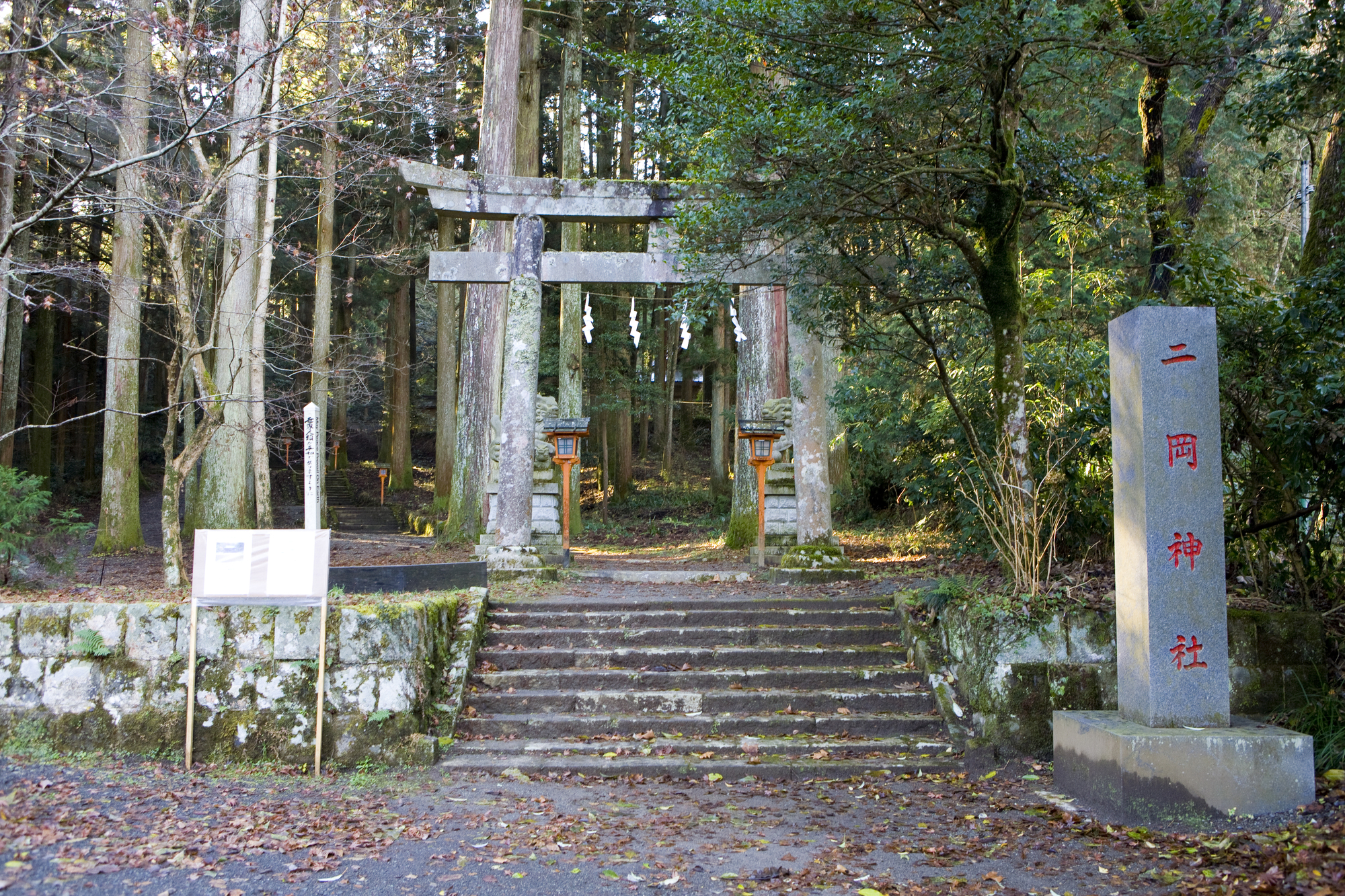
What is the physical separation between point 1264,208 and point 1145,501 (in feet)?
46.3

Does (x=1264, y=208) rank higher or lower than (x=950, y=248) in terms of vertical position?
higher

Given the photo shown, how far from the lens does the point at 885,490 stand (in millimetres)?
17125

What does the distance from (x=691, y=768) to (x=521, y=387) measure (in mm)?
5415

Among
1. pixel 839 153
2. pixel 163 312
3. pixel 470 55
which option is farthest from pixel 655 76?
pixel 163 312

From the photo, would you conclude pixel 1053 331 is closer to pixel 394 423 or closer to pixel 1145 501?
pixel 1145 501

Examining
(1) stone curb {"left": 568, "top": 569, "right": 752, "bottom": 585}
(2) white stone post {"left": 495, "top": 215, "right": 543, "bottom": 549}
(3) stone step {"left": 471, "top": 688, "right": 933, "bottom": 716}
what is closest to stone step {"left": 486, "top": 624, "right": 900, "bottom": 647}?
(3) stone step {"left": 471, "top": 688, "right": 933, "bottom": 716}

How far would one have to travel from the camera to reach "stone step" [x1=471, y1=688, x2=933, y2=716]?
21.2 feet

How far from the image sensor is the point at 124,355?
1252cm

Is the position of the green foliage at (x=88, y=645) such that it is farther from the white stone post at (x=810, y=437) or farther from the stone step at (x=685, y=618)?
the white stone post at (x=810, y=437)

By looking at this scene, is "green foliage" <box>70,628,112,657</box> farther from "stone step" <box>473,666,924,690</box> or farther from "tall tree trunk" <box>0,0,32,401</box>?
"tall tree trunk" <box>0,0,32,401</box>

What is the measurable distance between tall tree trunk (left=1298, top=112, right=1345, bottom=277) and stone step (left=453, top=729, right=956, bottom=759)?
491cm

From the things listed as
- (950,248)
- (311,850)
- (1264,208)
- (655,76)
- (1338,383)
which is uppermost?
(1264,208)

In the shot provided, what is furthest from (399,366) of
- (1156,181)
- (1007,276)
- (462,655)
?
(1156,181)

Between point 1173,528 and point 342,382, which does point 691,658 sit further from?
point 342,382
